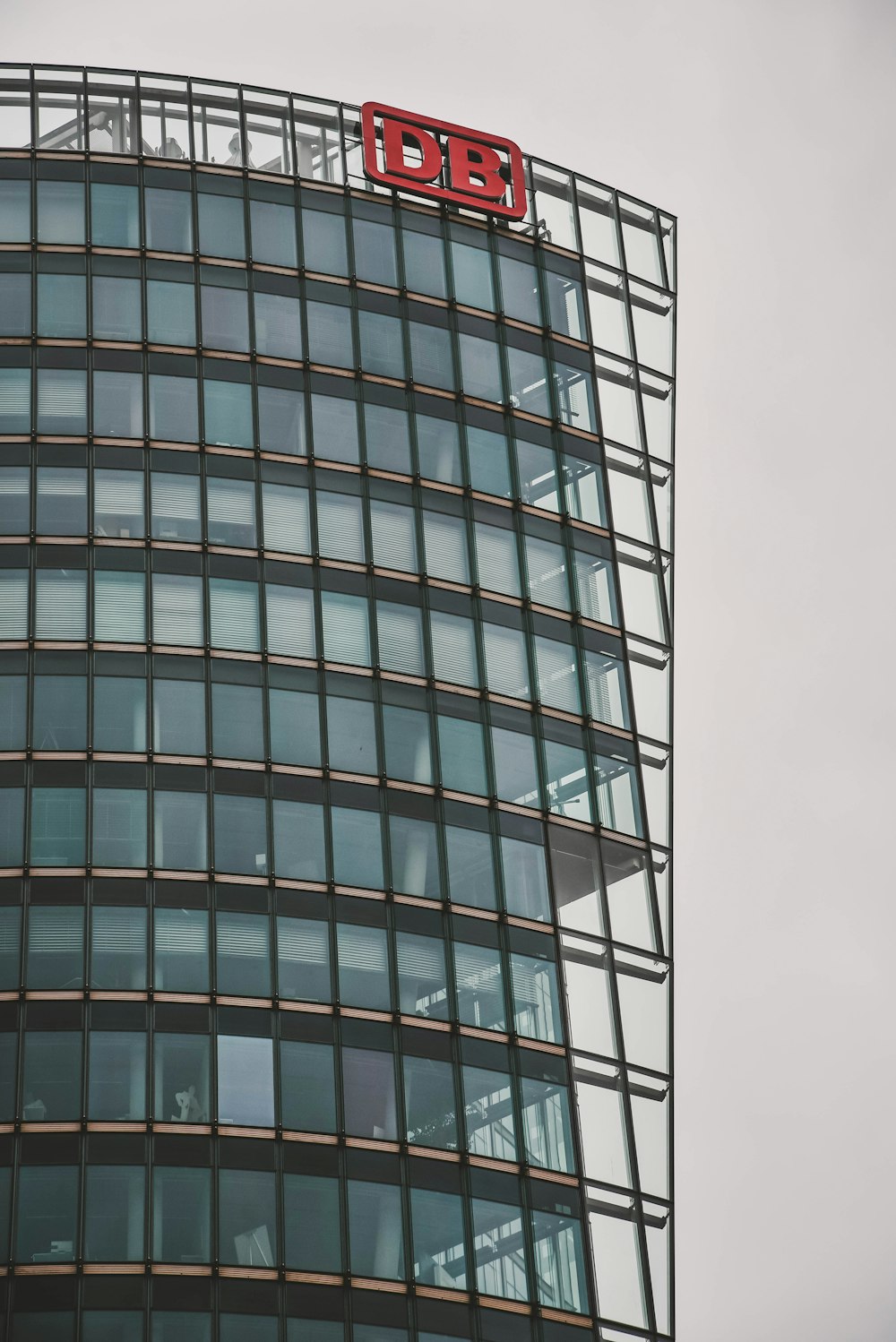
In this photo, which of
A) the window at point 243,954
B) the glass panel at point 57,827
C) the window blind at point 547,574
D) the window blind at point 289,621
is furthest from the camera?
the window blind at point 547,574

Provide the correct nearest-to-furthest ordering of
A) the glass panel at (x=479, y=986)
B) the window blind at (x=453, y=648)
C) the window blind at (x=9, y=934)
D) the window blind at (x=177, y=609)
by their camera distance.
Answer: the window blind at (x=9, y=934) < the glass panel at (x=479, y=986) < the window blind at (x=177, y=609) < the window blind at (x=453, y=648)

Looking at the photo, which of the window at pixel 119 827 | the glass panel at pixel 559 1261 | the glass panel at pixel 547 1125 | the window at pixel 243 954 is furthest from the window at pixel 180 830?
the glass panel at pixel 559 1261

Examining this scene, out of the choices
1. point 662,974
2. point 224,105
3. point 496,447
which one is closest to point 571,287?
point 496,447

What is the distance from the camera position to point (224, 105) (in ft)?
252

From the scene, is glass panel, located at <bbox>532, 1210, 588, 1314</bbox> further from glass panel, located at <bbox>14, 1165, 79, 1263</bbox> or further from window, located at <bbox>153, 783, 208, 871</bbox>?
window, located at <bbox>153, 783, 208, 871</bbox>

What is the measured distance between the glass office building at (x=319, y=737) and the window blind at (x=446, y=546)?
0.13m

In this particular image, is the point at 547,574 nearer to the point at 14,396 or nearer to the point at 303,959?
the point at 303,959

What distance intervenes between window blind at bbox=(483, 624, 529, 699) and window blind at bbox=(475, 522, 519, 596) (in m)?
1.48

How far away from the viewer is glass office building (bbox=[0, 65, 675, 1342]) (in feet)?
193

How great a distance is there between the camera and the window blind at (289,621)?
219 feet

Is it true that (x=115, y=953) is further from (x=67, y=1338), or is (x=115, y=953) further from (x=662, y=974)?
(x=662, y=974)

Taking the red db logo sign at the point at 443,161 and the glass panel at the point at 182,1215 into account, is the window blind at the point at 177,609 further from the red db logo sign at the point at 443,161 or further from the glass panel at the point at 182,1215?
the red db logo sign at the point at 443,161

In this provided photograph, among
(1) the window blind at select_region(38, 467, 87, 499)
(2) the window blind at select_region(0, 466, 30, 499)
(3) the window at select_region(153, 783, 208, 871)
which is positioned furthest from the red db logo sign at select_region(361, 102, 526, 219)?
(3) the window at select_region(153, 783, 208, 871)

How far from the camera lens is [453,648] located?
226 feet
